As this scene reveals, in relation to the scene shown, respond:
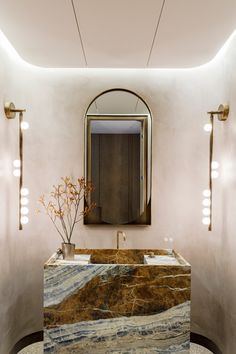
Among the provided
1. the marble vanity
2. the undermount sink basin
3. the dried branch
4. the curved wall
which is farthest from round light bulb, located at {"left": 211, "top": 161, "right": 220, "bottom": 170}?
the dried branch

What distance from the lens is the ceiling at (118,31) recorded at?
2.02 metres

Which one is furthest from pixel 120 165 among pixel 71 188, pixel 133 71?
pixel 133 71

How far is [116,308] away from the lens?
2.32 m

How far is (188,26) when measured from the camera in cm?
226

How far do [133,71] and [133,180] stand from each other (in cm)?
99

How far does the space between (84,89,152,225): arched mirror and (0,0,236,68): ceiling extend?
38cm

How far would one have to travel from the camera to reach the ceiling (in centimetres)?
202

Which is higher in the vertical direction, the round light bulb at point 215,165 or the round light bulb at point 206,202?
the round light bulb at point 215,165

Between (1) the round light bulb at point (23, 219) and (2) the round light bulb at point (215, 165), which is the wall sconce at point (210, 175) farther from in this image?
(1) the round light bulb at point (23, 219)

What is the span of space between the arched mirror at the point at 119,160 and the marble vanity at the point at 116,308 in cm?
70

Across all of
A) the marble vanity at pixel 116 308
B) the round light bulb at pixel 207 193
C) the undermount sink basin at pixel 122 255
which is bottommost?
the marble vanity at pixel 116 308

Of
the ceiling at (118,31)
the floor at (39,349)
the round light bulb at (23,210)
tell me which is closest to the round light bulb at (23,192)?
the round light bulb at (23,210)

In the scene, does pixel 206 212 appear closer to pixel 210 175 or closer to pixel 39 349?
pixel 210 175

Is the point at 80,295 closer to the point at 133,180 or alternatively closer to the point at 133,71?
the point at 133,180
